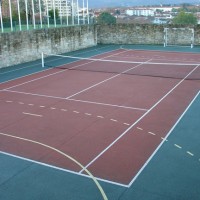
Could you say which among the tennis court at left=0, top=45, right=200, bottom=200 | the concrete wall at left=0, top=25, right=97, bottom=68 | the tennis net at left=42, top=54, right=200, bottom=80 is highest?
the concrete wall at left=0, top=25, right=97, bottom=68

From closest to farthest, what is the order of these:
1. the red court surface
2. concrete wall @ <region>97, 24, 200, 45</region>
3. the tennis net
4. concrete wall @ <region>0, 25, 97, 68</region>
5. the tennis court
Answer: the tennis court < the red court surface < the tennis net < concrete wall @ <region>0, 25, 97, 68</region> < concrete wall @ <region>97, 24, 200, 45</region>

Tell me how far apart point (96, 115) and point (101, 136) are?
2.50m

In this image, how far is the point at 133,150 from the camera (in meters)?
11.3

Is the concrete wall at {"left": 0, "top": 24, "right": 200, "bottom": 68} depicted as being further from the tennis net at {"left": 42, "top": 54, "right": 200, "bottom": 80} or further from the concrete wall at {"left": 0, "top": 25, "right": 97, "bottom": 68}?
the tennis net at {"left": 42, "top": 54, "right": 200, "bottom": 80}

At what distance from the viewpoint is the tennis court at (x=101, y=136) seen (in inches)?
363

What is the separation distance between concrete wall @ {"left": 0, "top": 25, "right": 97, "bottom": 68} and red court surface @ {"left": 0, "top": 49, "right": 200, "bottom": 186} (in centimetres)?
416

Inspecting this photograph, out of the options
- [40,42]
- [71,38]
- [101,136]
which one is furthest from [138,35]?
[101,136]

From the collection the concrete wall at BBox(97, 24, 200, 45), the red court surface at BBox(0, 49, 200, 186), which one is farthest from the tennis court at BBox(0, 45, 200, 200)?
the concrete wall at BBox(97, 24, 200, 45)

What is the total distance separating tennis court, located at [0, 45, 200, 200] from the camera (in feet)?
30.3

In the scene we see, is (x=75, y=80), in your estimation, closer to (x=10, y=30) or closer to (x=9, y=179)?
(x=10, y=30)

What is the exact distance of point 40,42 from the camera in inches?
1205

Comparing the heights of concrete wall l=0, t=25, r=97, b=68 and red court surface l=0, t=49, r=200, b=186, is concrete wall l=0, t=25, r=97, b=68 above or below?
above

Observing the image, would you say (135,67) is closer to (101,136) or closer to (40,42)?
(40,42)

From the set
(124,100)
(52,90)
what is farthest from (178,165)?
(52,90)
